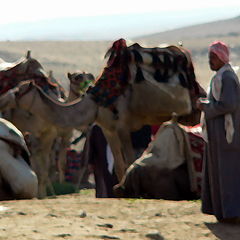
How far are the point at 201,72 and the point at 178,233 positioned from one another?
193ft

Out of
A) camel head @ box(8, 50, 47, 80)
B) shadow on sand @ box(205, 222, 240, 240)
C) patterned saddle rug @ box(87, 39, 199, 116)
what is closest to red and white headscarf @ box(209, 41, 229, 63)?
shadow on sand @ box(205, 222, 240, 240)

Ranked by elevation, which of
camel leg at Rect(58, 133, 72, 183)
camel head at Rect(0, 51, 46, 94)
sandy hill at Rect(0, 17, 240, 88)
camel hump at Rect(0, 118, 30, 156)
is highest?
sandy hill at Rect(0, 17, 240, 88)

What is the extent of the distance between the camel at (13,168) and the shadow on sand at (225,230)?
1.54 meters

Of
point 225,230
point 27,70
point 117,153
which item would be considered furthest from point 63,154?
point 225,230

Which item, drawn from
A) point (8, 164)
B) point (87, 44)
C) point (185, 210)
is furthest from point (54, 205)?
point (87, 44)

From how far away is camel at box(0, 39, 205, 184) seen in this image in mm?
10609

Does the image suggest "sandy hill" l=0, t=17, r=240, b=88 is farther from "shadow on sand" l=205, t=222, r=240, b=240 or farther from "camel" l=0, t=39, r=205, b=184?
"shadow on sand" l=205, t=222, r=240, b=240

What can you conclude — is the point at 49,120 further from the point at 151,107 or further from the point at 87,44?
the point at 87,44

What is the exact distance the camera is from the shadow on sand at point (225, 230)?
20.4 ft

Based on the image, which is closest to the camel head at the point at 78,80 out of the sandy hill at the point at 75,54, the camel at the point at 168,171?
the camel at the point at 168,171

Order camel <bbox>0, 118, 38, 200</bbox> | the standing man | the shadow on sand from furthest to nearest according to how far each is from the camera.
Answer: camel <bbox>0, 118, 38, 200</bbox> < the standing man < the shadow on sand

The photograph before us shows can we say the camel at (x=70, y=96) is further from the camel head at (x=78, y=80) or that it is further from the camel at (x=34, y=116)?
the camel at (x=34, y=116)

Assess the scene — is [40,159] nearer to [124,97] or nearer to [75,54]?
[124,97]

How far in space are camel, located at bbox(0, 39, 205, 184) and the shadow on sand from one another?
14.1 feet
